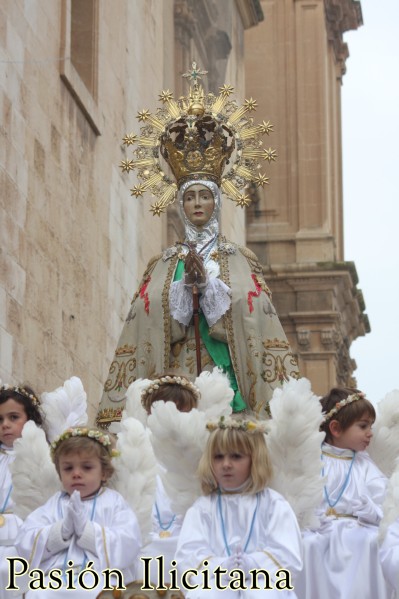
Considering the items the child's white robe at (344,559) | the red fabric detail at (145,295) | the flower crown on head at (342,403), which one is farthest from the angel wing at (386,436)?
the red fabric detail at (145,295)

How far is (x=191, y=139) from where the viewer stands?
41.9 ft

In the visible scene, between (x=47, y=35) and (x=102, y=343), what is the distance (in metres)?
3.60

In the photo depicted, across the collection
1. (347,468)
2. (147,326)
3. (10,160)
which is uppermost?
(10,160)

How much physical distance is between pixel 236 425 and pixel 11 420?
2.03 metres

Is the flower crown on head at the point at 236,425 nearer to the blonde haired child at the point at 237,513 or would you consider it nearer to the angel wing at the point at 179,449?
the blonde haired child at the point at 237,513

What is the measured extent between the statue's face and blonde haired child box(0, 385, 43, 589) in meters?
2.38

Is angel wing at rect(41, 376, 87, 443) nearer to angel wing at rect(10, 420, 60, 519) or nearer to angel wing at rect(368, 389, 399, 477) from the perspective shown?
angel wing at rect(10, 420, 60, 519)

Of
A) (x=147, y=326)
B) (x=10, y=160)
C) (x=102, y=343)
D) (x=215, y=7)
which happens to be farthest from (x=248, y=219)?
(x=147, y=326)

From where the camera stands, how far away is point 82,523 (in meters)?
8.73

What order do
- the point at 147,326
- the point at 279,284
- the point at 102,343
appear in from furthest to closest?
the point at 279,284 → the point at 102,343 → the point at 147,326

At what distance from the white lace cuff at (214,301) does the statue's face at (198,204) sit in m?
0.48

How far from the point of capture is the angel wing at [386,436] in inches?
413

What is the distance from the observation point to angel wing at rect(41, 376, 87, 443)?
10.7 m

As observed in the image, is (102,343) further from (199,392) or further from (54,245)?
(199,392)
